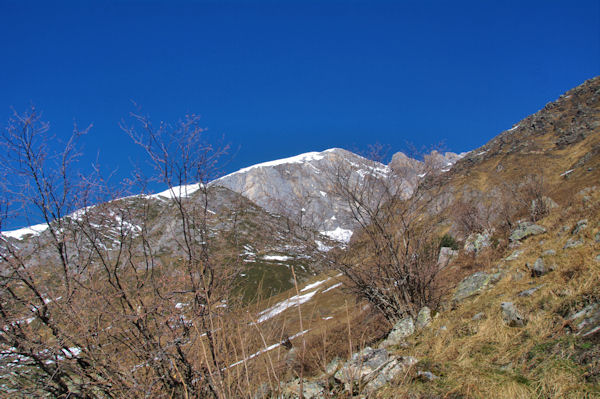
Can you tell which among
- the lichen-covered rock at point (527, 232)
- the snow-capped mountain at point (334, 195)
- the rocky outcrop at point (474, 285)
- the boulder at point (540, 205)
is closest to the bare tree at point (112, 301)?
the snow-capped mountain at point (334, 195)

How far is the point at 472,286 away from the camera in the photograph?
325 inches

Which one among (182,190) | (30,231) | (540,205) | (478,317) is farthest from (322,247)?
(540,205)

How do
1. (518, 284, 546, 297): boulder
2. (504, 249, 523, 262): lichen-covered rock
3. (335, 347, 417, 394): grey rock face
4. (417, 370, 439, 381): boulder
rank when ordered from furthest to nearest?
(504, 249, 523, 262): lichen-covered rock < (518, 284, 546, 297): boulder < (417, 370, 439, 381): boulder < (335, 347, 417, 394): grey rock face

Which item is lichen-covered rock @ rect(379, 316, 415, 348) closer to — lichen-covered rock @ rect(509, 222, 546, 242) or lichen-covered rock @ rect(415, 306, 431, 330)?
lichen-covered rock @ rect(415, 306, 431, 330)

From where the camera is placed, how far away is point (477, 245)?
1527 cm

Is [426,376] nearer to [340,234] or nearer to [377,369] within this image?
[377,369]

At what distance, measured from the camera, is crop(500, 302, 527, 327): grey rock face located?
4.85m

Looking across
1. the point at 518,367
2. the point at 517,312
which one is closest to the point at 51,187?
the point at 518,367

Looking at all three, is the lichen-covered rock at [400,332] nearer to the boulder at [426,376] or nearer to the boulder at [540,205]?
the boulder at [426,376]

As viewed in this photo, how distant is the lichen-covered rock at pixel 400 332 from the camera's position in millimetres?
6293

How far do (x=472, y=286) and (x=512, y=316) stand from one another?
339 centimetres

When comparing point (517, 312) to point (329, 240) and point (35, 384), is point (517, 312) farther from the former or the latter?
point (35, 384)

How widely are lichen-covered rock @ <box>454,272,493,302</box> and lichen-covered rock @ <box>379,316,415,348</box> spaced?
200cm

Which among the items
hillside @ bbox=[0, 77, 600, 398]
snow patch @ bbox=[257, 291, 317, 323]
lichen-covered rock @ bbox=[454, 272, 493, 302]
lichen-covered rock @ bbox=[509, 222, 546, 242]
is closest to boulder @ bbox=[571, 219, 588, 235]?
hillside @ bbox=[0, 77, 600, 398]
